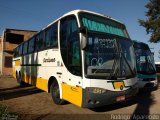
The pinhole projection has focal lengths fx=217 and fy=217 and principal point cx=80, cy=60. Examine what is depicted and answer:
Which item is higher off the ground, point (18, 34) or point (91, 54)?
point (18, 34)

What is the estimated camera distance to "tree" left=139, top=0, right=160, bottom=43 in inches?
1102

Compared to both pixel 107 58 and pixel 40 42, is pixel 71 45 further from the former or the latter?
pixel 40 42

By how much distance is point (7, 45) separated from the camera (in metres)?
30.9

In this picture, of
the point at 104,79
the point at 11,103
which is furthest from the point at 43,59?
the point at 104,79

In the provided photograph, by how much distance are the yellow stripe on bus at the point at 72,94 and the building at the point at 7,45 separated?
24.2 metres

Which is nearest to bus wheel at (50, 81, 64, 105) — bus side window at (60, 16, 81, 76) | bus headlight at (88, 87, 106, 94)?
Result: bus side window at (60, 16, 81, 76)

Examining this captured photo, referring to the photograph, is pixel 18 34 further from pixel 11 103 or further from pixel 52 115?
pixel 52 115

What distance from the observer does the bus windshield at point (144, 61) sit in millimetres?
12766

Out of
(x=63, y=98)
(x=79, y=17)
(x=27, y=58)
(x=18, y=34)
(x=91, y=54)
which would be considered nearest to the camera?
(x=91, y=54)

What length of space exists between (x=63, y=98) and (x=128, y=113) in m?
2.40

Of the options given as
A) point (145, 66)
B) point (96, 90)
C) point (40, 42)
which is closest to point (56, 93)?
point (96, 90)

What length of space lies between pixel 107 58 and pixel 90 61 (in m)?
0.65

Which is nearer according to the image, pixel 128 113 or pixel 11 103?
pixel 128 113

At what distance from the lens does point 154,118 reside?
7.12 m
